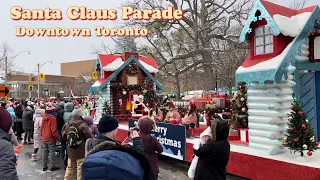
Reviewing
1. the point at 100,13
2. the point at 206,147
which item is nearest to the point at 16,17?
the point at 100,13

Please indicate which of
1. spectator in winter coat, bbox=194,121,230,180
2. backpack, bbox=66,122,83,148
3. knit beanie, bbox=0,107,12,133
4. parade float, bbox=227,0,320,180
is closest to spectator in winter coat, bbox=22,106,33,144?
backpack, bbox=66,122,83,148

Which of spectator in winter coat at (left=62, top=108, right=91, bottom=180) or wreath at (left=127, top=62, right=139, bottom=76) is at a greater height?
wreath at (left=127, top=62, right=139, bottom=76)

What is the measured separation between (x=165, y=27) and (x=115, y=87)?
15.6m

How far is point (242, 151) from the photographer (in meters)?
6.48

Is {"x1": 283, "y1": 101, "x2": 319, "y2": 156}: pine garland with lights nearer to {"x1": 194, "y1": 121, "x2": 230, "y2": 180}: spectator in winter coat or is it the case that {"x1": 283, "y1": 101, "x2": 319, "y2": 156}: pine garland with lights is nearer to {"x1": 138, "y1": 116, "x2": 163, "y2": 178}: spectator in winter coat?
{"x1": 194, "y1": 121, "x2": 230, "y2": 180}: spectator in winter coat

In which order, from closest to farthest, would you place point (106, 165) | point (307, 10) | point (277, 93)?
point (106, 165) < point (277, 93) < point (307, 10)

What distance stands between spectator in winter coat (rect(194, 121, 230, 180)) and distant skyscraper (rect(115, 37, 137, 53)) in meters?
24.1

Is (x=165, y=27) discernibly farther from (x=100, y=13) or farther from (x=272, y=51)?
(x=272, y=51)

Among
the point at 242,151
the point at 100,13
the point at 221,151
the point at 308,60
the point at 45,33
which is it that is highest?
the point at 100,13

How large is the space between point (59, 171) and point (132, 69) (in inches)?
281

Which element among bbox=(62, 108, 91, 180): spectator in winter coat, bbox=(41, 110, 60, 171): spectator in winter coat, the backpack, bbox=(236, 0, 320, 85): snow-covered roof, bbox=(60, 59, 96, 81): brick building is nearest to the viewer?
the backpack

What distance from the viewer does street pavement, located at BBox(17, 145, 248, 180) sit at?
756 centimetres

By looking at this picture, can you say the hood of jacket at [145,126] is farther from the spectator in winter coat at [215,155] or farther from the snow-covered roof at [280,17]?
the snow-covered roof at [280,17]

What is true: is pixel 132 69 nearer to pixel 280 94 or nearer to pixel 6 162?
pixel 280 94
